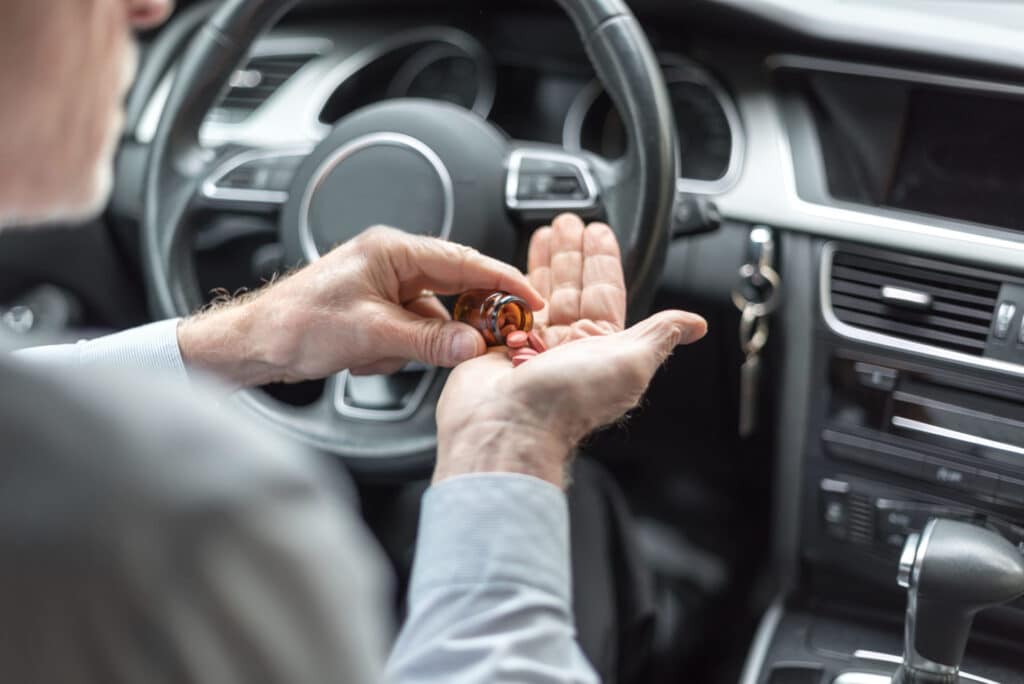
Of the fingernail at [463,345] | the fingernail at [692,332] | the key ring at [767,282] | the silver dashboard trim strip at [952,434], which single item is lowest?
the silver dashboard trim strip at [952,434]

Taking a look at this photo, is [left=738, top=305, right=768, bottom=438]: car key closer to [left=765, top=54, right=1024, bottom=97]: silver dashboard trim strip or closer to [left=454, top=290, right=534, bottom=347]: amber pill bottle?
[left=765, top=54, right=1024, bottom=97]: silver dashboard trim strip

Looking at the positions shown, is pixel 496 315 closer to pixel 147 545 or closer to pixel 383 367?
pixel 383 367

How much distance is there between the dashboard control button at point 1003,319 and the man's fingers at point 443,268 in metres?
0.47

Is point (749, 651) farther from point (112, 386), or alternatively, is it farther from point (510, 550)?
point (112, 386)

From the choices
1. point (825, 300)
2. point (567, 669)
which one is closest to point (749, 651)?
point (825, 300)

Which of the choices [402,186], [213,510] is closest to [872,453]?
[402,186]

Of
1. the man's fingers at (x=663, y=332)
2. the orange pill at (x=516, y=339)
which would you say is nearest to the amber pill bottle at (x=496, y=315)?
the orange pill at (x=516, y=339)

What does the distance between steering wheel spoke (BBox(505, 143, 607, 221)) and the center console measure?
288mm

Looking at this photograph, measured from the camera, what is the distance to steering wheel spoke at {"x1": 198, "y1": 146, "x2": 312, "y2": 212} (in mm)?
1277

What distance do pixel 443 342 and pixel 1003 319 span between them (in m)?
0.57

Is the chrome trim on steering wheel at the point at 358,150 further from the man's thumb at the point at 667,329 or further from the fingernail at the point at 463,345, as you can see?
the man's thumb at the point at 667,329

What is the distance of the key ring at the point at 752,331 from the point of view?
1335 millimetres

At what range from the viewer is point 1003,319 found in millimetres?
1146

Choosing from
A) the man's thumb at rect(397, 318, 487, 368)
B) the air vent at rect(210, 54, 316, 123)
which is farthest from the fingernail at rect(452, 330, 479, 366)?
the air vent at rect(210, 54, 316, 123)
